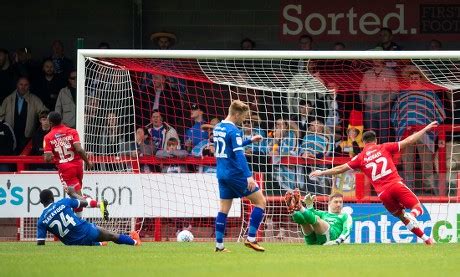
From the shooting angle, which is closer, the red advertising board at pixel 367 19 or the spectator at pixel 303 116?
the spectator at pixel 303 116

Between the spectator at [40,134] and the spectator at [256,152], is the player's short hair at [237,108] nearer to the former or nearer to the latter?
the spectator at [256,152]

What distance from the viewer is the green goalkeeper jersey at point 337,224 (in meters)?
16.6

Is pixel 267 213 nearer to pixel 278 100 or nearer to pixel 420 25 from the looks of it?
pixel 278 100

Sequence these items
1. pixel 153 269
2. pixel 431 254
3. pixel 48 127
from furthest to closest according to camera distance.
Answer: pixel 48 127 < pixel 431 254 < pixel 153 269

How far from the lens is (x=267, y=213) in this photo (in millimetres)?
18844

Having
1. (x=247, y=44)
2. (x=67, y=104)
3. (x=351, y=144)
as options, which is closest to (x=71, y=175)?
(x=67, y=104)

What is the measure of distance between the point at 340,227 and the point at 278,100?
3.97 meters

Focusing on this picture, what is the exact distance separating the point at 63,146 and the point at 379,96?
5499 mm

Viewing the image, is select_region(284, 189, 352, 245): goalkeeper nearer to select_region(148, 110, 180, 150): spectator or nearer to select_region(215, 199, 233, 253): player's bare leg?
select_region(215, 199, 233, 253): player's bare leg

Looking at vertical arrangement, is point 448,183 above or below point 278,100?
below

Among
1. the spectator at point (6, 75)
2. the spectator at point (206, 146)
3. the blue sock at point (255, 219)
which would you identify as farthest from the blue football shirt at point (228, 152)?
the spectator at point (6, 75)

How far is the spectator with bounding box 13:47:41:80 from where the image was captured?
70.5ft

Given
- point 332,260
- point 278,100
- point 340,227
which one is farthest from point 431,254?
point 278,100

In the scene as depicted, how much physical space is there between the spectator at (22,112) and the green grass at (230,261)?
17.0ft
